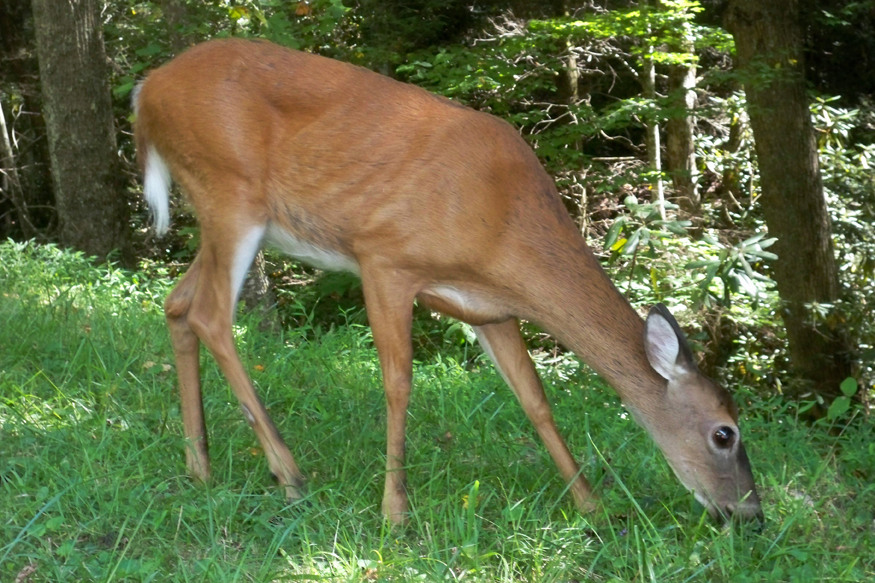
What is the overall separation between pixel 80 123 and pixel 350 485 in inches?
271

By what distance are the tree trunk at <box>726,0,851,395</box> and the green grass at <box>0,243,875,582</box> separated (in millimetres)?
3290

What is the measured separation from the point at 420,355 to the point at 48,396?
3.71 meters

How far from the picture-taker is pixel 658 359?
3.88 metres

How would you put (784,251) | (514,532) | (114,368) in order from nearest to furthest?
(514,532), (114,368), (784,251)

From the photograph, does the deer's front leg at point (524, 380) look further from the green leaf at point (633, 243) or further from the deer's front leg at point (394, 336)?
the green leaf at point (633, 243)

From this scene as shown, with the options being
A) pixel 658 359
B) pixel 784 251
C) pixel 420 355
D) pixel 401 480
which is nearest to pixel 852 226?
pixel 784 251

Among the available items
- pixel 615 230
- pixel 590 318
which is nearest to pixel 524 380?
pixel 590 318

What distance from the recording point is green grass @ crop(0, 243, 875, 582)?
3371 millimetres

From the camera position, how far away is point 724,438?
3.87 meters

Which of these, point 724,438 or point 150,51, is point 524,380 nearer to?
point 724,438

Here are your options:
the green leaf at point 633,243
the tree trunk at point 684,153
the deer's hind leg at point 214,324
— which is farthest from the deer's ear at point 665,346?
the tree trunk at point 684,153

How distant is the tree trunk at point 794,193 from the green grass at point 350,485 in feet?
10.8

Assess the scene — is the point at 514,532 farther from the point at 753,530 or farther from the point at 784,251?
the point at 784,251

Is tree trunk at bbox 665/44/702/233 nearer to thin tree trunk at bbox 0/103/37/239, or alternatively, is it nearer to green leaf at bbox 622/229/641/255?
green leaf at bbox 622/229/641/255
